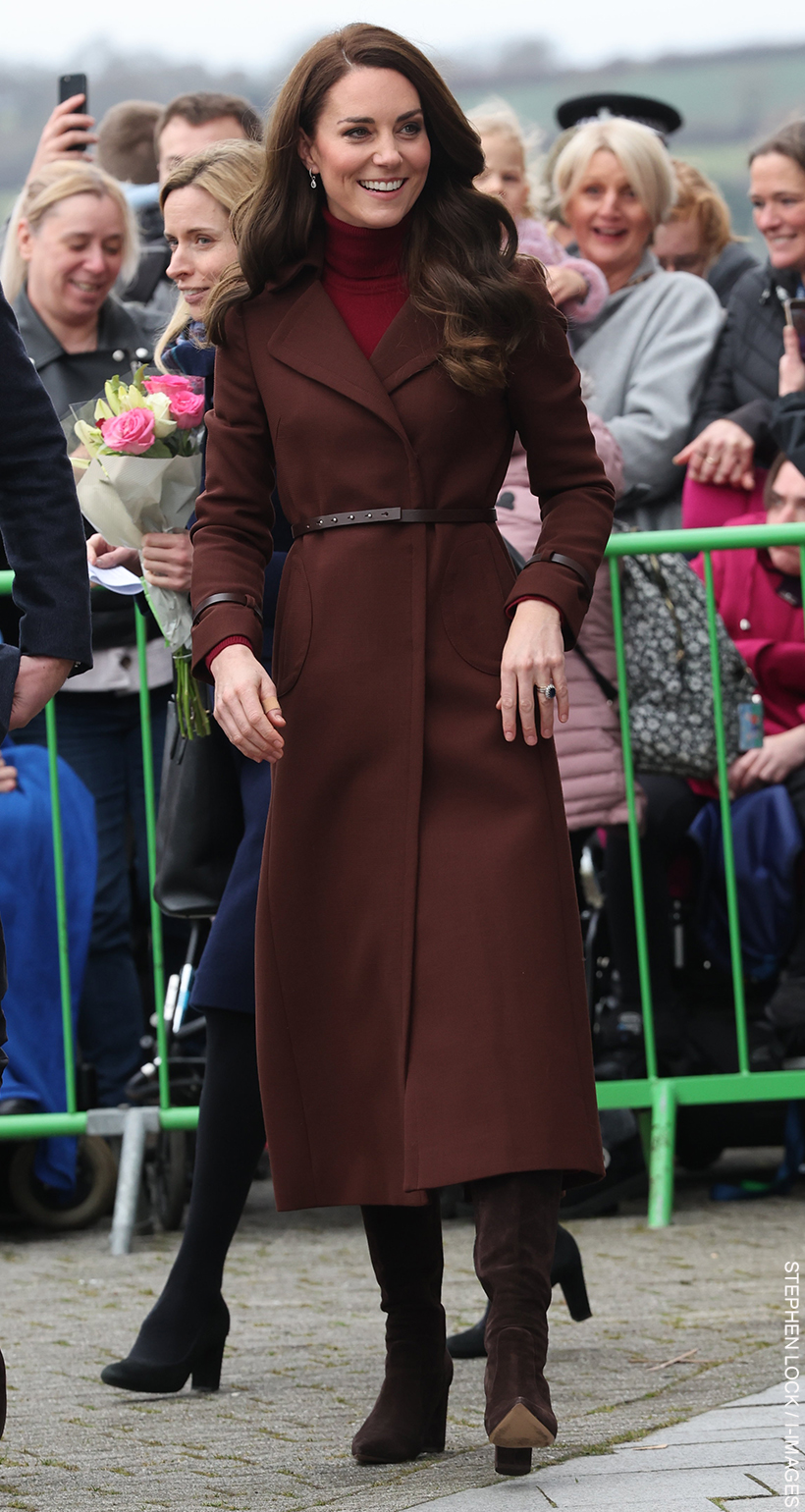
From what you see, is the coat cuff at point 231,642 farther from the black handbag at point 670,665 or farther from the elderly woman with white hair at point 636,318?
the elderly woman with white hair at point 636,318

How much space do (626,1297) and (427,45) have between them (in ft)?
8.50

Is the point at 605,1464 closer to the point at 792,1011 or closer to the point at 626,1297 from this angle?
the point at 626,1297

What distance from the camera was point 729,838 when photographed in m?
5.68

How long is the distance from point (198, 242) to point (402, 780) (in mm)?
1294

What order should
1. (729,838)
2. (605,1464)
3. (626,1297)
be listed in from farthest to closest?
(729,838), (626,1297), (605,1464)

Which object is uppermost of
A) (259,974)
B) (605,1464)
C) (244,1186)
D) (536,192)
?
(536,192)

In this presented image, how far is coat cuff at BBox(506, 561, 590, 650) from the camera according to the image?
10.3 feet

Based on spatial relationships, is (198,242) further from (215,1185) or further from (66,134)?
(66,134)

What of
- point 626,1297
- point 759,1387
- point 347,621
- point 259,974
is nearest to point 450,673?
point 347,621

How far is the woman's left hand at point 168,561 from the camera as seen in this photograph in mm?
3746

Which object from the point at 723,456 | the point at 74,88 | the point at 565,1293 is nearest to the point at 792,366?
the point at 723,456

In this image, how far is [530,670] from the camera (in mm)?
3080

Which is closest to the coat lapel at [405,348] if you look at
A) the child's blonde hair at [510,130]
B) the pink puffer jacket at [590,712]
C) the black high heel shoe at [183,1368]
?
the black high heel shoe at [183,1368]

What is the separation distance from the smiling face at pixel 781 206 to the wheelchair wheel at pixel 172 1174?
3.07m
